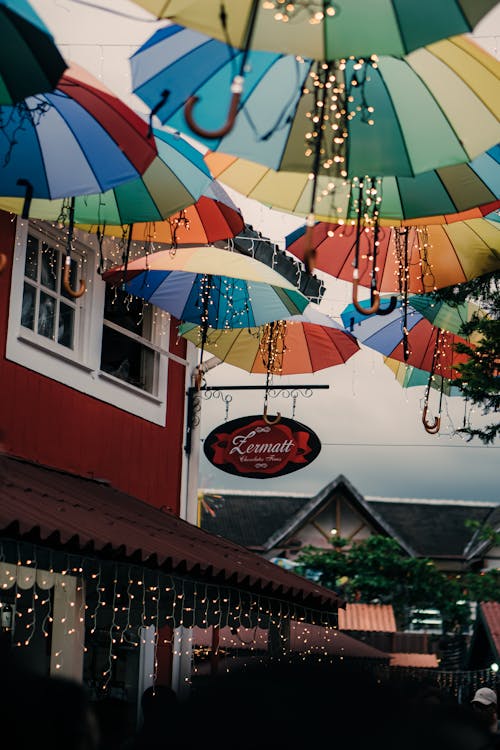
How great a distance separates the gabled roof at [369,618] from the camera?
112ft

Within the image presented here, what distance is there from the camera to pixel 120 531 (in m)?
9.08

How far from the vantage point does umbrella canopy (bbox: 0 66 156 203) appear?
782cm

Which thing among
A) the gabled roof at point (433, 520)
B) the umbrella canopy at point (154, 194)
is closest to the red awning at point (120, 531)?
the umbrella canopy at point (154, 194)

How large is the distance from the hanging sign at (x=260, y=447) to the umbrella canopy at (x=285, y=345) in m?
0.77

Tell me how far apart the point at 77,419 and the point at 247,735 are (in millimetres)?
10242

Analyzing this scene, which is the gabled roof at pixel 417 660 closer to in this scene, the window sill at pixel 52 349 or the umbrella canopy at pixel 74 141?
the window sill at pixel 52 349

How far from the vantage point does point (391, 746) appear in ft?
6.41

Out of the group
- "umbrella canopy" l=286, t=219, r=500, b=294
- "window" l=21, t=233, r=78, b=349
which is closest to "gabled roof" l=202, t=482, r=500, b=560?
"umbrella canopy" l=286, t=219, r=500, b=294

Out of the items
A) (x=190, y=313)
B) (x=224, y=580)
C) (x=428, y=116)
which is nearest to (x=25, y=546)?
(x=224, y=580)

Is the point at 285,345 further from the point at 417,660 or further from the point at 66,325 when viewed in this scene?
the point at 417,660

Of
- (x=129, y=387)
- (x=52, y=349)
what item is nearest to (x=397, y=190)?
(x=52, y=349)

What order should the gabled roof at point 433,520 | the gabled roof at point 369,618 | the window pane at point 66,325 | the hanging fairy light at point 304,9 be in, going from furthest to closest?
the gabled roof at point 433,520 < the gabled roof at point 369,618 < the window pane at point 66,325 < the hanging fairy light at point 304,9

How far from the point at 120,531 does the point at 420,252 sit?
14.9 feet

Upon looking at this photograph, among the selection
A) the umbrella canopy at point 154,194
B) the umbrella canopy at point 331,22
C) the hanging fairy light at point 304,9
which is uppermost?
Answer: the umbrella canopy at point 154,194
